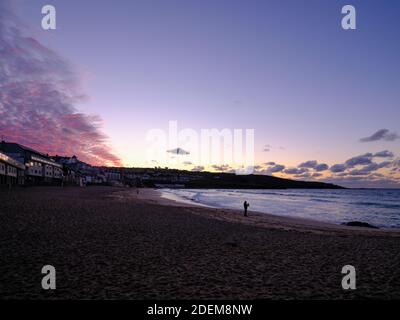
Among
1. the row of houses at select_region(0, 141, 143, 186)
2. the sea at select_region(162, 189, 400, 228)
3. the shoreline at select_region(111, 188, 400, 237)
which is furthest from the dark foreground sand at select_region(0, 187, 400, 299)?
the row of houses at select_region(0, 141, 143, 186)

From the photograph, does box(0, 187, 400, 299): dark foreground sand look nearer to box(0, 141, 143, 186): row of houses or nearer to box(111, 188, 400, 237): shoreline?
box(111, 188, 400, 237): shoreline

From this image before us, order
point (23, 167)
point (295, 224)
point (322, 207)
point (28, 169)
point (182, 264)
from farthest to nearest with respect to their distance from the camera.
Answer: point (28, 169)
point (23, 167)
point (322, 207)
point (295, 224)
point (182, 264)

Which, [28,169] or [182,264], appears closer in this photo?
[182,264]

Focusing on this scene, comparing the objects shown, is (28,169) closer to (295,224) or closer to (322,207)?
(322,207)

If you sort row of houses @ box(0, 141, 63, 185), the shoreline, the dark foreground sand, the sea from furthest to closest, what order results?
row of houses @ box(0, 141, 63, 185) → the sea → the shoreline → the dark foreground sand

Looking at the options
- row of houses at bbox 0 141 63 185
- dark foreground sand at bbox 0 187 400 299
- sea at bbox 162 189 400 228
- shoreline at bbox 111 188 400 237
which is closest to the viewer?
dark foreground sand at bbox 0 187 400 299

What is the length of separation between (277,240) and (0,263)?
37.6ft

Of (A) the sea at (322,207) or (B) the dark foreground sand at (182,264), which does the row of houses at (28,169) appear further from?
(B) the dark foreground sand at (182,264)

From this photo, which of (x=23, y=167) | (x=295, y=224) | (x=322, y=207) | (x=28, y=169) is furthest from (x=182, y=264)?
(x=28, y=169)

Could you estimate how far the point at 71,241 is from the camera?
1188 cm

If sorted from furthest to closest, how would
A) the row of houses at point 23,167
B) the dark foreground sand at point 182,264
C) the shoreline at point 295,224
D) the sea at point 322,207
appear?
the row of houses at point 23,167 < the sea at point 322,207 < the shoreline at point 295,224 < the dark foreground sand at point 182,264

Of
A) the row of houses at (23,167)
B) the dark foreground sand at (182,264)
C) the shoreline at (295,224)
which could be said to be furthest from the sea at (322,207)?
the row of houses at (23,167)
